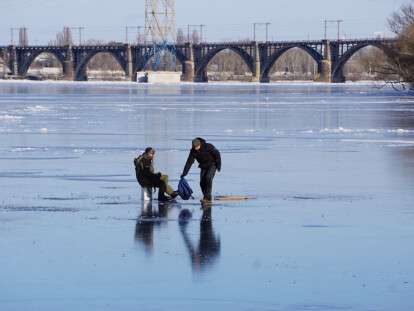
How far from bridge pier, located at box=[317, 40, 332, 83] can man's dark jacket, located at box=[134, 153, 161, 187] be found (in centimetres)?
16636

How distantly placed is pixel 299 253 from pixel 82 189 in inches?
315

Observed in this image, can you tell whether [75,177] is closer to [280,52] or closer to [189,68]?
[189,68]

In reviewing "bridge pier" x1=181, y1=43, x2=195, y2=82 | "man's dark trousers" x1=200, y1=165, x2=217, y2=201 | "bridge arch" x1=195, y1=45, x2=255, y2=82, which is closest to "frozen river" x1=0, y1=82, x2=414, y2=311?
"man's dark trousers" x1=200, y1=165, x2=217, y2=201

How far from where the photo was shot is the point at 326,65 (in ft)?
608

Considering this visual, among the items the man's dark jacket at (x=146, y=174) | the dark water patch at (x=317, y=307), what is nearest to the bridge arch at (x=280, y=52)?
the man's dark jacket at (x=146, y=174)

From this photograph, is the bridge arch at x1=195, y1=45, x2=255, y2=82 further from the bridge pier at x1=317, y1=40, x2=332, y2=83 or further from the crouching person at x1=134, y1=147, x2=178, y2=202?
the crouching person at x1=134, y1=147, x2=178, y2=202

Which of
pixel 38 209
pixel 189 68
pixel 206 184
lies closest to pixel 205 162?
pixel 206 184

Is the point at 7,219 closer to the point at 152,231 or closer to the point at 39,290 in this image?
the point at 152,231

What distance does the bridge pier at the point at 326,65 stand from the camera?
185 metres

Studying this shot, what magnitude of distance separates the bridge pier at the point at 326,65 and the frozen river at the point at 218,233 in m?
153

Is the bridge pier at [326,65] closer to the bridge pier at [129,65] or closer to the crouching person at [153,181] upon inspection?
the bridge pier at [129,65]

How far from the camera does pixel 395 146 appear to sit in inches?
1312

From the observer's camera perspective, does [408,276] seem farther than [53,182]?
No

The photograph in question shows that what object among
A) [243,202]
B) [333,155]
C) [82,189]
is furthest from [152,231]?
[333,155]
